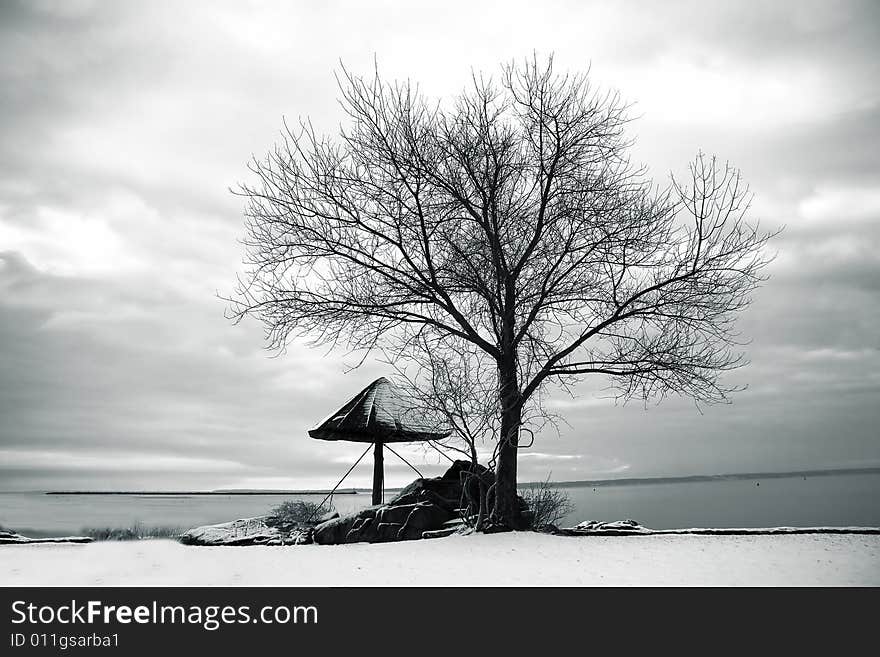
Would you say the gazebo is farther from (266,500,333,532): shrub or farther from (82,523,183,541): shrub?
(82,523,183,541): shrub

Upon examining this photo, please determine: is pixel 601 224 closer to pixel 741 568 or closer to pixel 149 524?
pixel 741 568

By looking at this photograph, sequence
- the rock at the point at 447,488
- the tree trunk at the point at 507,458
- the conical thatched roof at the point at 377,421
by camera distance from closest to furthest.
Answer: the tree trunk at the point at 507,458, the rock at the point at 447,488, the conical thatched roof at the point at 377,421

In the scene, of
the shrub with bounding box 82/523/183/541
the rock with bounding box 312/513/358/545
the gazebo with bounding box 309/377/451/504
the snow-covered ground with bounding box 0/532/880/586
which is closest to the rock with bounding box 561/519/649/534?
the snow-covered ground with bounding box 0/532/880/586

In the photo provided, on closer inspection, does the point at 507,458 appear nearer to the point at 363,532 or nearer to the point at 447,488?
the point at 447,488

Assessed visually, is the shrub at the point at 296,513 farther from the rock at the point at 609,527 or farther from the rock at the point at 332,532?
the rock at the point at 609,527

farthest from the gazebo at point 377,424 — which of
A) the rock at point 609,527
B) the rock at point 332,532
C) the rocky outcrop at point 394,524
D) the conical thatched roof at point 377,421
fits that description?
the rock at point 609,527

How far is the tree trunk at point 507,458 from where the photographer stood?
12844 millimetres

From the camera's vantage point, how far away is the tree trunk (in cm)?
1284

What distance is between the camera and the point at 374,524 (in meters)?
12.8

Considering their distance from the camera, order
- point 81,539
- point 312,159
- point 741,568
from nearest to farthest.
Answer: point 741,568 < point 81,539 < point 312,159

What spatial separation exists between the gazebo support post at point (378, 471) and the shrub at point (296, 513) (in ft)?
5.43
